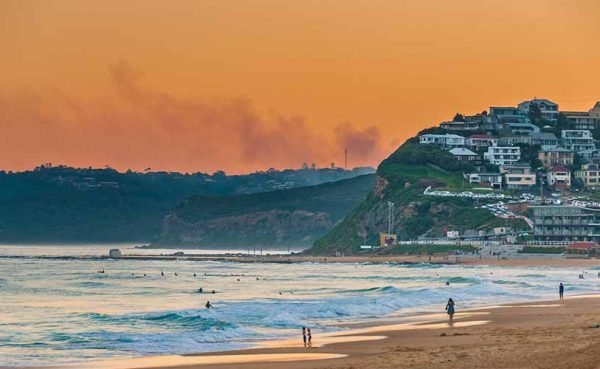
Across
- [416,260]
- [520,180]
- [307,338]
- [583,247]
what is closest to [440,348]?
[307,338]

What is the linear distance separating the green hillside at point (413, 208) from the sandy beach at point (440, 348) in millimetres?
114059

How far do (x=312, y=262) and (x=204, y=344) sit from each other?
396 feet

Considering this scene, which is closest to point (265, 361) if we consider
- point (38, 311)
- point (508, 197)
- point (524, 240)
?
point (38, 311)

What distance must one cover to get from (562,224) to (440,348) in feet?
399

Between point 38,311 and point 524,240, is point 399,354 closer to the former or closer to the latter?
point 38,311

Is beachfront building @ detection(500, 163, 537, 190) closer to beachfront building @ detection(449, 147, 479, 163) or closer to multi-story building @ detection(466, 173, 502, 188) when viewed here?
multi-story building @ detection(466, 173, 502, 188)

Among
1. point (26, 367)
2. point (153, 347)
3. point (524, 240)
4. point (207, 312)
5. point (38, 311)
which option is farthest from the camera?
point (524, 240)

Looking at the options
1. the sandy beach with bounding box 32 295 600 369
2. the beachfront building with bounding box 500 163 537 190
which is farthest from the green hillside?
the sandy beach with bounding box 32 295 600 369

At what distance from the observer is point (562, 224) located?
156125 mm

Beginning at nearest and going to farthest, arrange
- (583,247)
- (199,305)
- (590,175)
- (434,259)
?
1. (199,305)
2. (583,247)
3. (434,259)
4. (590,175)

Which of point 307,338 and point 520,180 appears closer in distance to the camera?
point 307,338

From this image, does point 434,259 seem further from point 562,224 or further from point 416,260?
point 562,224

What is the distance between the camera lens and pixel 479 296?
75312 millimetres

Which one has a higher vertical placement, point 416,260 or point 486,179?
point 486,179
